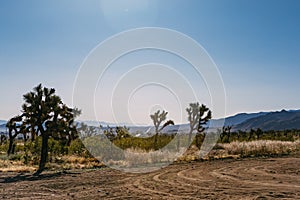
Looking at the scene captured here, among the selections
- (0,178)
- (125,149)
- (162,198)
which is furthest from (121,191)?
(125,149)

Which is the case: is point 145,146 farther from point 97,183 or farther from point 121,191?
point 121,191

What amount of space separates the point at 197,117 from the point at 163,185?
22.1 meters

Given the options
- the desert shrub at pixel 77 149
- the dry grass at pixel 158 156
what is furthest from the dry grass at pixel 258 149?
the desert shrub at pixel 77 149

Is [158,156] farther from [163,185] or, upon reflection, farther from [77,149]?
[163,185]

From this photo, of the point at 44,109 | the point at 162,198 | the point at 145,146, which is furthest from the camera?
the point at 145,146

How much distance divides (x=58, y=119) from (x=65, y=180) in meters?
7.20

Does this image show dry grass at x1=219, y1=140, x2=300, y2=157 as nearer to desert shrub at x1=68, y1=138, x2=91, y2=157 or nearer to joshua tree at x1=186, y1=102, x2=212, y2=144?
joshua tree at x1=186, y1=102, x2=212, y2=144

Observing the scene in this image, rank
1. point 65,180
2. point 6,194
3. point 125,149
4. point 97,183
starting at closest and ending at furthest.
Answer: point 6,194, point 97,183, point 65,180, point 125,149

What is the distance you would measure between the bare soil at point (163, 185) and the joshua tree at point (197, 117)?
16359 millimetres

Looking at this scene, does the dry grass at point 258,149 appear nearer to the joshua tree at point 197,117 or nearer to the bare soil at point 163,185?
the joshua tree at point 197,117

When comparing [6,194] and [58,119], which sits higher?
[58,119]

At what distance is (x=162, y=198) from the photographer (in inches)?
420

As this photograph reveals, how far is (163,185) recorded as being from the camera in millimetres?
13156

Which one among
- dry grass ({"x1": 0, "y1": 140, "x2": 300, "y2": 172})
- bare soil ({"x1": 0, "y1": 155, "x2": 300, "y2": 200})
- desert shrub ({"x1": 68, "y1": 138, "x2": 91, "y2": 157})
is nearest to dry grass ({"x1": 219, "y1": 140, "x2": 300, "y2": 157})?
dry grass ({"x1": 0, "y1": 140, "x2": 300, "y2": 172})
